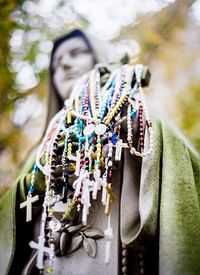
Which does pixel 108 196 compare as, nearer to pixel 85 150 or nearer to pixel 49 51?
pixel 85 150

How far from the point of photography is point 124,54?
211 cm

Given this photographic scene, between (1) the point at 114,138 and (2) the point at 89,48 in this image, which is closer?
(1) the point at 114,138

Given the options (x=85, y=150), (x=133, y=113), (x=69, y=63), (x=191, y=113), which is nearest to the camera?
(x=85, y=150)

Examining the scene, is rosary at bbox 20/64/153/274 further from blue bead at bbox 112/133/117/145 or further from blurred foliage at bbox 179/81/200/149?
blurred foliage at bbox 179/81/200/149

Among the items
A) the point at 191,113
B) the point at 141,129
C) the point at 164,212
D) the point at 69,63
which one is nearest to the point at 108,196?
the point at 164,212

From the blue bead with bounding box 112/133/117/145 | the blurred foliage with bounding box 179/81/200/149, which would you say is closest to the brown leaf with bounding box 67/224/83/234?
the blue bead with bounding box 112/133/117/145

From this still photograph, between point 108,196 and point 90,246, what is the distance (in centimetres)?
23

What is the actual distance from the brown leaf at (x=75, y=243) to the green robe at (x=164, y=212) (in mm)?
174

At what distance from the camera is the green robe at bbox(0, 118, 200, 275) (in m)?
1.30

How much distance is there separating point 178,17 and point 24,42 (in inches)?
40.0

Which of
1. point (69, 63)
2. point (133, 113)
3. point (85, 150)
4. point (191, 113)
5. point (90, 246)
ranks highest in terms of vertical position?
point (191, 113)

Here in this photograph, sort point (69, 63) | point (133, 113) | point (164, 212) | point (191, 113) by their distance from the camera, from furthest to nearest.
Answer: point (191, 113) → point (69, 63) → point (133, 113) → point (164, 212)

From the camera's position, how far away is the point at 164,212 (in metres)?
1.36

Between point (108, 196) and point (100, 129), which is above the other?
point (100, 129)
